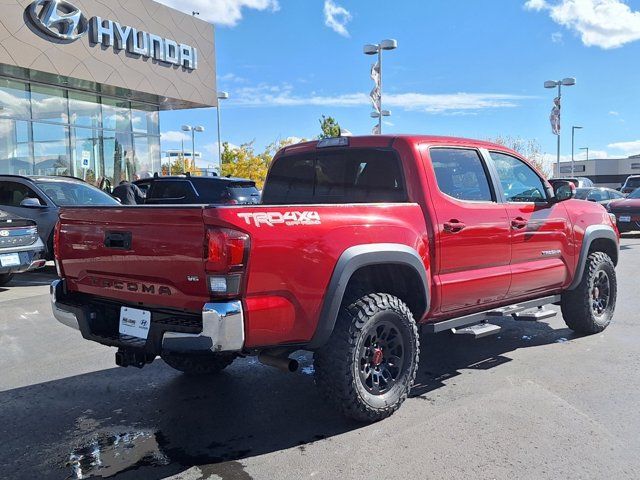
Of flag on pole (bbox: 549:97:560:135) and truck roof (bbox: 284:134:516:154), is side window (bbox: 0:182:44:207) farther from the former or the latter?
flag on pole (bbox: 549:97:560:135)

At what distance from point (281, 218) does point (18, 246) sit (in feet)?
21.5

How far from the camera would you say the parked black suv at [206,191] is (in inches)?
491

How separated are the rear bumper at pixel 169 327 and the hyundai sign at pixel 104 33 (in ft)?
50.1

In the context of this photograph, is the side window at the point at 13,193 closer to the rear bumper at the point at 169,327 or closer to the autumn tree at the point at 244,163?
the rear bumper at the point at 169,327

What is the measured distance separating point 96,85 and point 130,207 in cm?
1711

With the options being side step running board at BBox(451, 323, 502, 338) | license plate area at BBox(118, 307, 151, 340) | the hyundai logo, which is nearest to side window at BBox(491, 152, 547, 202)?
side step running board at BBox(451, 323, 502, 338)

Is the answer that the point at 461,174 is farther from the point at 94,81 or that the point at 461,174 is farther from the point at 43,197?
the point at 94,81

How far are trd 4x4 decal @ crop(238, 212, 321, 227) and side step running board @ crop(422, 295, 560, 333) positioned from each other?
58.5 inches

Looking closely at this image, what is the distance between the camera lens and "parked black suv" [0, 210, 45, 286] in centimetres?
820

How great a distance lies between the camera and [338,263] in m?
3.53

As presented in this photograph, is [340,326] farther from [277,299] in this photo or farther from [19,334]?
[19,334]

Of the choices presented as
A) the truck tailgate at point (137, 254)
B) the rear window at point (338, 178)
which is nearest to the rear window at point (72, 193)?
the rear window at point (338, 178)

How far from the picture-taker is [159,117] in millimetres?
22891

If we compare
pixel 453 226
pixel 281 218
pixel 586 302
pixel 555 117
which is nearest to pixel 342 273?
pixel 281 218
